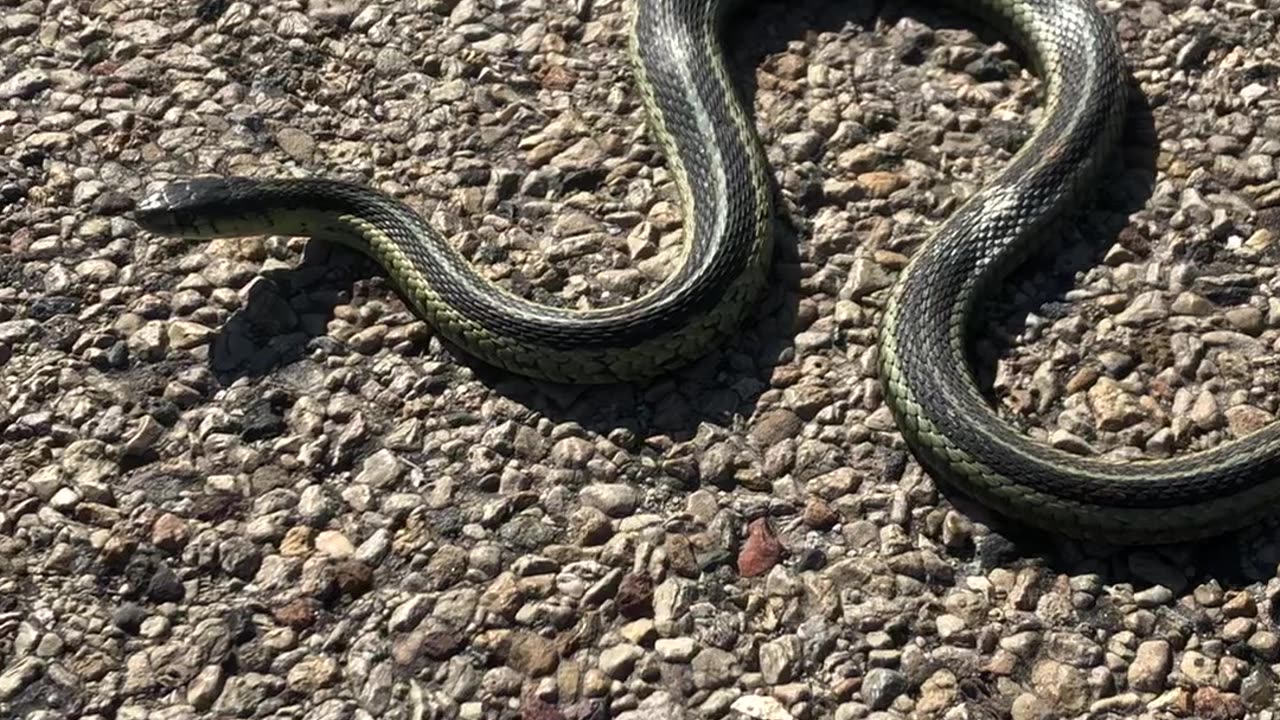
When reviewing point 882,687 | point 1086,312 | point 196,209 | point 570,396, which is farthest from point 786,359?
point 196,209

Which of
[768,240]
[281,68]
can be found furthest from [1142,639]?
[281,68]

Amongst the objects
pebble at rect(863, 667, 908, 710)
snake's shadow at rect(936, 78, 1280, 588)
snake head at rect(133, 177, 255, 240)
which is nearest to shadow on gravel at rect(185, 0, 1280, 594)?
snake's shadow at rect(936, 78, 1280, 588)

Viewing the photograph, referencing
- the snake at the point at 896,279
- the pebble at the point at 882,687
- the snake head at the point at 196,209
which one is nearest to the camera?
the pebble at the point at 882,687

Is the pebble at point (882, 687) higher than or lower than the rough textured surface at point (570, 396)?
lower

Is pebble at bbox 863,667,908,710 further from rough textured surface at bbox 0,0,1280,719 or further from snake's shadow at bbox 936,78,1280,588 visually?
snake's shadow at bbox 936,78,1280,588

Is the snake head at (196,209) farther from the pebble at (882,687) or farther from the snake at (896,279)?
the pebble at (882,687)

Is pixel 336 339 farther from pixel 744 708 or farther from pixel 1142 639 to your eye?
pixel 1142 639

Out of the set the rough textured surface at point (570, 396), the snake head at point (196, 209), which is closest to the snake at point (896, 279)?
the snake head at point (196, 209)
